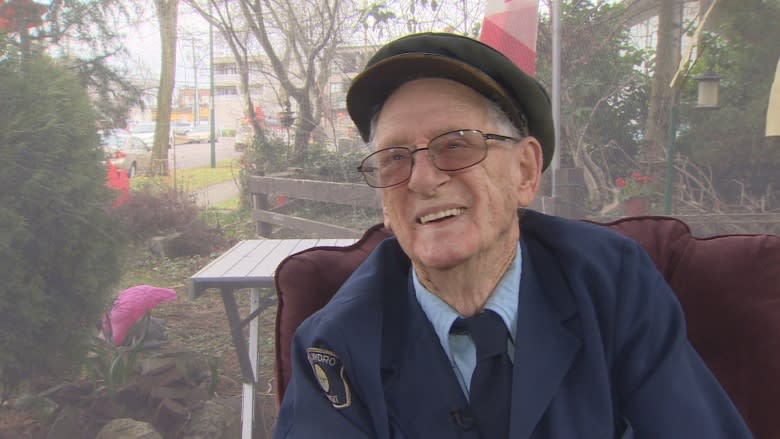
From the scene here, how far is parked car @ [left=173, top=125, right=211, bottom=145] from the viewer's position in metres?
2.60

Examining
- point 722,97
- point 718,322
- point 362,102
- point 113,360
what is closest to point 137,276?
point 113,360

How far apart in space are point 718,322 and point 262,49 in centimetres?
213

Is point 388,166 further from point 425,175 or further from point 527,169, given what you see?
point 527,169

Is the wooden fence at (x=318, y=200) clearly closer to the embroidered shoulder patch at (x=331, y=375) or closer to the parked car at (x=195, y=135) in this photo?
the parked car at (x=195, y=135)

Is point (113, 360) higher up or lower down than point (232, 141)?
lower down

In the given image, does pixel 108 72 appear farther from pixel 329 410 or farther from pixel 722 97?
pixel 722 97

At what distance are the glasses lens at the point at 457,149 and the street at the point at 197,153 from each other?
1.70m

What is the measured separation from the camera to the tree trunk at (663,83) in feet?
9.67

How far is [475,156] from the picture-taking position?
1188 millimetres

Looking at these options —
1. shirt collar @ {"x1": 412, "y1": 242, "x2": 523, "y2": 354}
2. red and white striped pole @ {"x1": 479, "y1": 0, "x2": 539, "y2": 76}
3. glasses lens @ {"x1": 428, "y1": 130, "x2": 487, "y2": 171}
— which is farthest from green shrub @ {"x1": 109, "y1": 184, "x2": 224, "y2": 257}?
glasses lens @ {"x1": 428, "y1": 130, "x2": 487, "y2": 171}

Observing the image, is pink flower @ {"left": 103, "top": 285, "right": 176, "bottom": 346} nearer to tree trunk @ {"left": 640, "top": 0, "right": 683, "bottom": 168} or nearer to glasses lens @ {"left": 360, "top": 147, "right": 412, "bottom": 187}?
glasses lens @ {"left": 360, "top": 147, "right": 412, "bottom": 187}

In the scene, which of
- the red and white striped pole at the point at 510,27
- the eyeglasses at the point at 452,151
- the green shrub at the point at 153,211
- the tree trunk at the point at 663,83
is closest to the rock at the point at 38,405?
the green shrub at the point at 153,211

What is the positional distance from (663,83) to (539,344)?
2401 millimetres

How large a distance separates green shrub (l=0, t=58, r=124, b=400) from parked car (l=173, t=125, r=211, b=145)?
0.35 m
